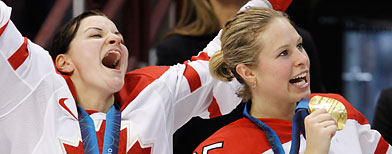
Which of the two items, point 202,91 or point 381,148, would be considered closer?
point 381,148

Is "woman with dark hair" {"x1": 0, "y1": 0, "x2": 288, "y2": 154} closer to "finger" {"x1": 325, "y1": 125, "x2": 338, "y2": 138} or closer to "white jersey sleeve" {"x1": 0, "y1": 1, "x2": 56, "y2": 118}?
"white jersey sleeve" {"x1": 0, "y1": 1, "x2": 56, "y2": 118}

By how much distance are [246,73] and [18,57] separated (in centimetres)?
75

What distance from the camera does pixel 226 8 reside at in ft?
9.75

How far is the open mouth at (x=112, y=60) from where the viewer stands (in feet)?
7.94

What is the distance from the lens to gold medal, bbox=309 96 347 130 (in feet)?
5.96

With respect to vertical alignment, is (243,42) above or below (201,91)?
above

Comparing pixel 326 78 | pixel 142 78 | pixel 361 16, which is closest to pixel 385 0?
pixel 361 16

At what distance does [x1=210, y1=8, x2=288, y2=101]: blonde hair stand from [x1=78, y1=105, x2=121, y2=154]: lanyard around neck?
40cm

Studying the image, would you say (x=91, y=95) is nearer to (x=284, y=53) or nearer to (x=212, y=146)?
(x=212, y=146)

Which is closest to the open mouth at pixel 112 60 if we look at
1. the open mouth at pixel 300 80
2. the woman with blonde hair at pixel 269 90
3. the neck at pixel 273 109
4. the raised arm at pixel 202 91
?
the raised arm at pixel 202 91

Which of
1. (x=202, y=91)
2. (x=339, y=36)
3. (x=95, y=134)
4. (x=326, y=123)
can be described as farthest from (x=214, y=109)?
(x=339, y=36)

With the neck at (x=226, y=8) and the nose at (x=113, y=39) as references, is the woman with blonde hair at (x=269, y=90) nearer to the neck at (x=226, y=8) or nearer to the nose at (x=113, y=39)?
the nose at (x=113, y=39)

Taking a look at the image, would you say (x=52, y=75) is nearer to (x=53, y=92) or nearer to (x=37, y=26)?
(x=53, y=92)

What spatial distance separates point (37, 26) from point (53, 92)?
7.22ft
